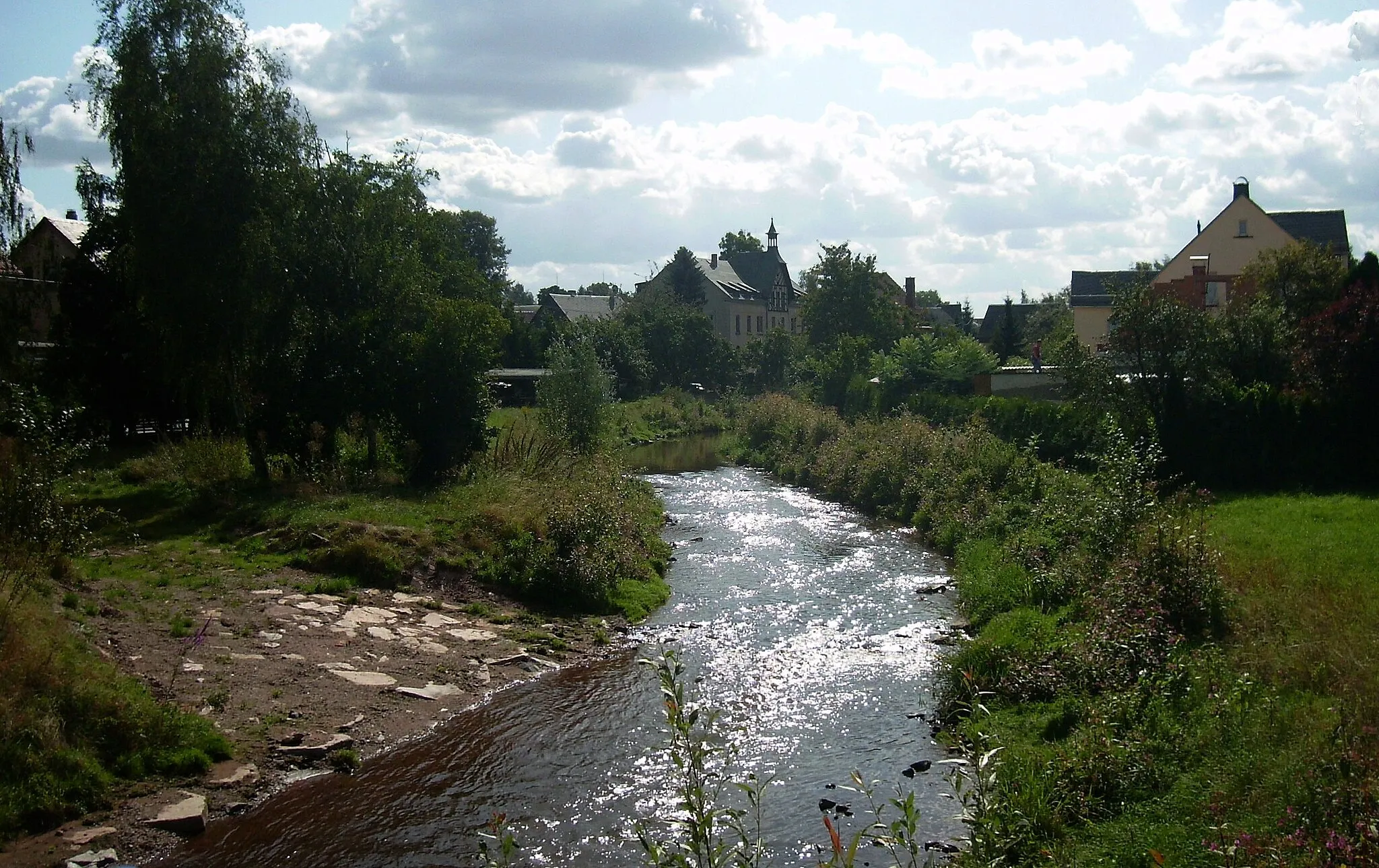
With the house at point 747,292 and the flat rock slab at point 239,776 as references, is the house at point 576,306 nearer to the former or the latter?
the house at point 747,292

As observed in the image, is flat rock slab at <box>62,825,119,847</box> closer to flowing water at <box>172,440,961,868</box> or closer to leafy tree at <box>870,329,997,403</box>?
flowing water at <box>172,440,961,868</box>

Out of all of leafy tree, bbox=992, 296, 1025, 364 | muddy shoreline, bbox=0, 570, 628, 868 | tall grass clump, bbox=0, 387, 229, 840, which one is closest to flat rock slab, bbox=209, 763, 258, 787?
muddy shoreline, bbox=0, 570, 628, 868

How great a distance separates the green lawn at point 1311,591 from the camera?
30.6ft

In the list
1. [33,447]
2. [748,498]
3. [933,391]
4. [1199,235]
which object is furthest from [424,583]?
[1199,235]

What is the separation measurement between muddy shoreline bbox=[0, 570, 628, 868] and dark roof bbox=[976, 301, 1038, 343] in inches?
2767

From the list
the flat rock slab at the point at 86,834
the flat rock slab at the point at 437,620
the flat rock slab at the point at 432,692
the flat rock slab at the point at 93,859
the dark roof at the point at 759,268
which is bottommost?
the flat rock slab at the point at 432,692

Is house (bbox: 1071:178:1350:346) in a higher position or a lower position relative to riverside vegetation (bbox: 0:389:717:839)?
higher

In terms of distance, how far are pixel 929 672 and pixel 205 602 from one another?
10.2 m

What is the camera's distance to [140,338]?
24656 millimetres

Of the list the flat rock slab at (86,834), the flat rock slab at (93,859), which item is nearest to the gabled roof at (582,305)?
the flat rock slab at (86,834)

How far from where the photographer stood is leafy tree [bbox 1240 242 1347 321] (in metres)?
24.2

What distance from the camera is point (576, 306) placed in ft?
276

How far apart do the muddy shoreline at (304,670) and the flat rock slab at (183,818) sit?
0.18 feet

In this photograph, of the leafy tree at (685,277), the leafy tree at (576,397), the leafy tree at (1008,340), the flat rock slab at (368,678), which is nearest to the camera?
the flat rock slab at (368,678)
